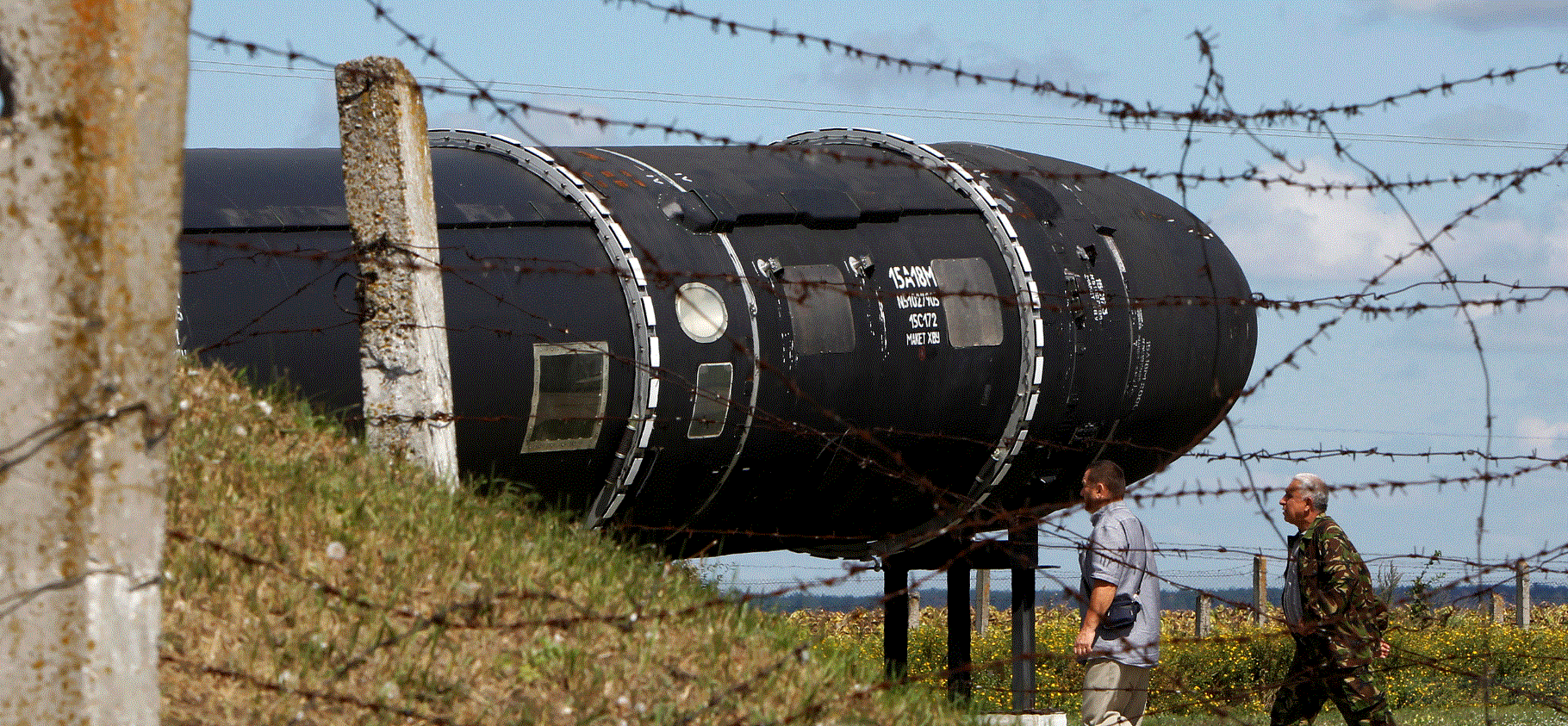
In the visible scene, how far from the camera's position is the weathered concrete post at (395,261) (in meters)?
6.95

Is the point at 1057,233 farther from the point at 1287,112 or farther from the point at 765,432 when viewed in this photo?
the point at 1287,112

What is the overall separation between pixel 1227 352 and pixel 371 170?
6.83 m

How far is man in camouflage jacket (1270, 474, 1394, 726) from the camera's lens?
805 centimetres

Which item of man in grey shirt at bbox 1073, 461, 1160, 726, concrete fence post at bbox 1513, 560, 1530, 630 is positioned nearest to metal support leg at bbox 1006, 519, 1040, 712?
man in grey shirt at bbox 1073, 461, 1160, 726

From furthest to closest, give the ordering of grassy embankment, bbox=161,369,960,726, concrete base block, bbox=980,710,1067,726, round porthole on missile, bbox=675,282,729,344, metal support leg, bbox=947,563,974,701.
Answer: metal support leg, bbox=947,563,974,701
concrete base block, bbox=980,710,1067,726
round porthole on missile, bbox=675,282,729,344
grassy embankment, bbox=161,369,960,726

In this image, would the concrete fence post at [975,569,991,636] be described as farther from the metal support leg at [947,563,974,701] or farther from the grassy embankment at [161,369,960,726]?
the grassy embankment at [161,369,960,726]

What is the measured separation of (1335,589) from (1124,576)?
1298mm

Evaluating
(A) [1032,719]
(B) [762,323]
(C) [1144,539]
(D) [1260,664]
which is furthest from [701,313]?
(D) [1260,664]

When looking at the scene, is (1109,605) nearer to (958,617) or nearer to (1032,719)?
(1032,719)

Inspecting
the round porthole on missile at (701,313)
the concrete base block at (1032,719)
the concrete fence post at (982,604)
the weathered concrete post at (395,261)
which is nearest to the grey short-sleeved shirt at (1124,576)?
the concrete base block at (1032,719)

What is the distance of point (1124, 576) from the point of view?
7.56m

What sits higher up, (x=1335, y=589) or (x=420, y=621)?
(x=420, y=621)

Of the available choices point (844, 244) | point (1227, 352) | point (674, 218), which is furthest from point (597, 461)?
point (1227, 352)

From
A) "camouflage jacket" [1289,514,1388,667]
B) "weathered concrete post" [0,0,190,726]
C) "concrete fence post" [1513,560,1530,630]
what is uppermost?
"weathered concrete post" [0,0,190,726]
